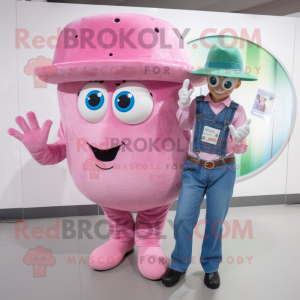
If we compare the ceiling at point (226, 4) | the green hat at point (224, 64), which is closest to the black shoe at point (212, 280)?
Result: the green hat at point (224, 64)

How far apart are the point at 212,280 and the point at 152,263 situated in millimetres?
378

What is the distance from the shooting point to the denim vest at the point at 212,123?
1.72 m

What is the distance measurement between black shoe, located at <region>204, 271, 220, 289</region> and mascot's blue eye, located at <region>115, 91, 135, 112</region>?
1.11 metres

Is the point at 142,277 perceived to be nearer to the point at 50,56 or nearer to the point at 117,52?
the point at 117,52

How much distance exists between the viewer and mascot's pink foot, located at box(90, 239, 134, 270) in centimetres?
202

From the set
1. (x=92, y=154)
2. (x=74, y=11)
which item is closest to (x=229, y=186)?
(x=92, y=154)

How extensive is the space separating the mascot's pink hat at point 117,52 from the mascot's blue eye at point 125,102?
9 centimetres

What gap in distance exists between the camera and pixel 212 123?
68.1 inches

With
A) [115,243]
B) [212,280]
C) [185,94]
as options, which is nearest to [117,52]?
[185,94]

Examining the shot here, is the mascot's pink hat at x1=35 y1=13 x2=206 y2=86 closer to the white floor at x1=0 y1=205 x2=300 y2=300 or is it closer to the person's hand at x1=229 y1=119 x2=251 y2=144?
the person's hand at x1=229 y1=119 x2=251 y2=144

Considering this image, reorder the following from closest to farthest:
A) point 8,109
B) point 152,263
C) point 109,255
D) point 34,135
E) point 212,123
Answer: point 212,123 → point 34,135 → point 152,263 → point 109,255 → point 8,109

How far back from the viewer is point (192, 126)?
180 cm

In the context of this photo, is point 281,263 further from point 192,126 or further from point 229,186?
point 192,126

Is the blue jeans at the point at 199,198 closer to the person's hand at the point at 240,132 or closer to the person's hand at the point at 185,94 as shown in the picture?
the person's hand at the point at 240,132
